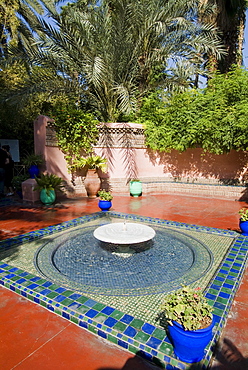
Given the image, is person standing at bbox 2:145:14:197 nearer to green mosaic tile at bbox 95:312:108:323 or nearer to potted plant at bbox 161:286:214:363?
green mosaic tile at bbox 95:312:108:323

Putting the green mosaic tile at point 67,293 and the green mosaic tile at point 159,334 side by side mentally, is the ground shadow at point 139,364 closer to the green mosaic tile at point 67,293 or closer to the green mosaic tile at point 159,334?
the green mosaic tile at point 159,334

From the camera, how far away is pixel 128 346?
82.1 inches

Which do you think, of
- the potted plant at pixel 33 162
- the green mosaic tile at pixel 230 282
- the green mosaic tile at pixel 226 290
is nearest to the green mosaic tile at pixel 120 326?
the green mosaic tile at pixel 226 290

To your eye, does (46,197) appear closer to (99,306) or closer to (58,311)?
(58,311)

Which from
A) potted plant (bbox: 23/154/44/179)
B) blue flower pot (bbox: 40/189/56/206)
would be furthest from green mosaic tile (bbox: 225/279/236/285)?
potted plant (bbox: 23/154/44/179)

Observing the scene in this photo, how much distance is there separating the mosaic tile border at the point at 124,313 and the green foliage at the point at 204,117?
6.13m

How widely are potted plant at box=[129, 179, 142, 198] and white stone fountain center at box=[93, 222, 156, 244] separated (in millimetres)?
4857

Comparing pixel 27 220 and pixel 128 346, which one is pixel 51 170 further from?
pixel 128 346

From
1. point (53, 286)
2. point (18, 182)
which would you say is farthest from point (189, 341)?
point (18, 182)

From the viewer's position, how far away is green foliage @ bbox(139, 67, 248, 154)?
8.76 metres

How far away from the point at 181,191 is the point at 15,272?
8.49 metres

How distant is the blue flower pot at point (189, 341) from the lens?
1784 mm

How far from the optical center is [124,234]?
435cm

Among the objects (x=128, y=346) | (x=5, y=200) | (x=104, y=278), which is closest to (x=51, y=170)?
(x=5, y=200)
